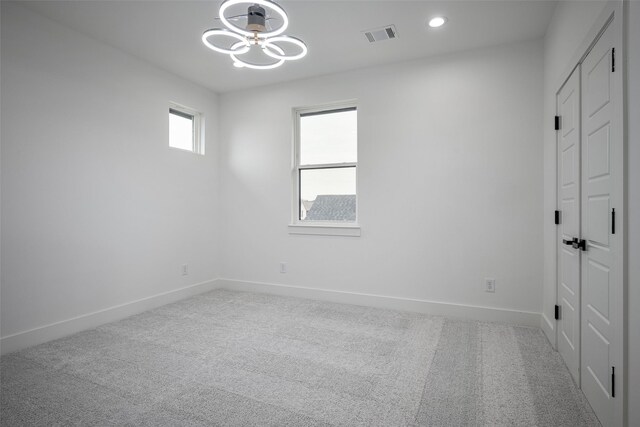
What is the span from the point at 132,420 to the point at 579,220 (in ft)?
9.46

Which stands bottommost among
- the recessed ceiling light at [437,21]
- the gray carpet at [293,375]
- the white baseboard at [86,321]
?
the gray carpet at [293,375]

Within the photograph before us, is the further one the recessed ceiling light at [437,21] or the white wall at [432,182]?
the white wall at [432,182]

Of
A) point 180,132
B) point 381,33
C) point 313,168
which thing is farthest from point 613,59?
point 180,132

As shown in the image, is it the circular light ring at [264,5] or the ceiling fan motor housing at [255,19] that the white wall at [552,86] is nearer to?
the circular light ring at [264,5]

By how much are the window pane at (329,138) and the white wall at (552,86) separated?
1.94 m

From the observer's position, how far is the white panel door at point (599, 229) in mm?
1627

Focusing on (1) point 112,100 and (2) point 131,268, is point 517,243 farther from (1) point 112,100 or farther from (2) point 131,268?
(1) point 112,100

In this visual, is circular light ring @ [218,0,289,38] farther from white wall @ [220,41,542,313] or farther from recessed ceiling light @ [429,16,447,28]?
white wall @ [220,41,542,313]

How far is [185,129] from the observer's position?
444cm

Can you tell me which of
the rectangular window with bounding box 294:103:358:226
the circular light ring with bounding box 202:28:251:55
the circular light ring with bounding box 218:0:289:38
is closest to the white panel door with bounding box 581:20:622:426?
the circular light ring with bounding box 218:0:289:38

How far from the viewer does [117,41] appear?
3297mm

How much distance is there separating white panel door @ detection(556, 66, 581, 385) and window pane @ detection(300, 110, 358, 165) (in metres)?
2.09

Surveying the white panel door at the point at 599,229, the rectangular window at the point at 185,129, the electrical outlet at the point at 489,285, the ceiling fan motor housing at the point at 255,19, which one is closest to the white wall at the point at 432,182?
the electrical outlet at the point at 489,285

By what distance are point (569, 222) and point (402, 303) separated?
72.7 inches
